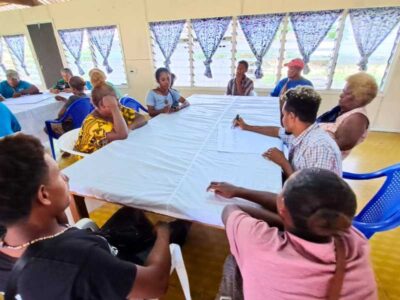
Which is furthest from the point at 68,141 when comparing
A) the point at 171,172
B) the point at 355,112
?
the point at 355,112

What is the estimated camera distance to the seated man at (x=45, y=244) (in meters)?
0.54

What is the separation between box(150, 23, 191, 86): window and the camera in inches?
177

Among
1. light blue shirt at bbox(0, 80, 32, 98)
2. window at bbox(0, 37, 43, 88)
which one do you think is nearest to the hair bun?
light blue shirt at bbox(0, 80, 32, 98)

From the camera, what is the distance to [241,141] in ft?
5.56

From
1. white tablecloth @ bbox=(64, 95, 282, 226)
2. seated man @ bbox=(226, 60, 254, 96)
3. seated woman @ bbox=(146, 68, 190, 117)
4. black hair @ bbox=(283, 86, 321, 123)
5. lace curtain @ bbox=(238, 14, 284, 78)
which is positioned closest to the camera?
white tablecloth @ bbox=(64, 95, 282, 226)

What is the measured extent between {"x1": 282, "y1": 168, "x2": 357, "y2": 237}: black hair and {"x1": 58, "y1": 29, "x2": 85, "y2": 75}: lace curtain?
19.3 feet

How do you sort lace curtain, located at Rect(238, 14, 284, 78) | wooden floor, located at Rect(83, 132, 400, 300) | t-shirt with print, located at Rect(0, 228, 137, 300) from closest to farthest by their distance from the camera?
t-shirt with print, located at Rect(0, 228, 137, 300) → wooden floor, located at Rect(83, 132, 400, 300) → lace curtain, located at Rect(238, 14, 284, 78)

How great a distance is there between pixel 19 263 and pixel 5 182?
0.20 m

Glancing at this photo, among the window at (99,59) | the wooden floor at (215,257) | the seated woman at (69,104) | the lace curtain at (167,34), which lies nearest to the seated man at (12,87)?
the seated woman at (69,104)

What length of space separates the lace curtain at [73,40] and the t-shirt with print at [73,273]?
18.7 feet

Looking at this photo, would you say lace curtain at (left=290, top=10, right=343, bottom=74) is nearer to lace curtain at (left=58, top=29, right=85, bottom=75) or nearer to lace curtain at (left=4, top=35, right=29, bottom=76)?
lace curtain at (left=58, top=29, right=85, bottom=75)

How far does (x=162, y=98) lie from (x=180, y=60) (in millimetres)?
2372

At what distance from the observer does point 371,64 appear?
3.70 m

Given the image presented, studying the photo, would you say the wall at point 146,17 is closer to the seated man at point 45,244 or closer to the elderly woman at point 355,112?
the elderly woman at point 355,112
